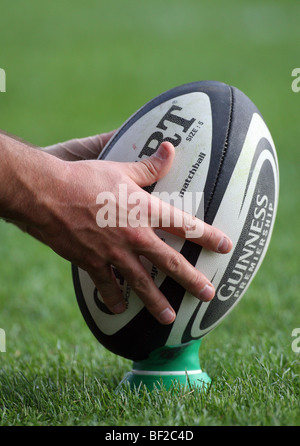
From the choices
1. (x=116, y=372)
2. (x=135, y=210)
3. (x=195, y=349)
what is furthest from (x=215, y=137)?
(x=116, y=372)

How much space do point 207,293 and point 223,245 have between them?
177 mm

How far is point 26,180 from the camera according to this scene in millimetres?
2033

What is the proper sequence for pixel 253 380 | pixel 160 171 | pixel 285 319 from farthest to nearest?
pixel 285 319 → pixel 253 380 → pixel 160 171

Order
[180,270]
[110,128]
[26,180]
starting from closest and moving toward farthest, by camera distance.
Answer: [26,180] < [180,270] < [110,128]

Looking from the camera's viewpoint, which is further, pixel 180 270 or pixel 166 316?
pixel 166 316

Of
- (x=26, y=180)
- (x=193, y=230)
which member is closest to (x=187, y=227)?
(x=193, y=230)

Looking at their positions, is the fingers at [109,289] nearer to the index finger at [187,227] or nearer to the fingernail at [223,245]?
the index finger at [187,227]

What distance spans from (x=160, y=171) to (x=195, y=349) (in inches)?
30.5

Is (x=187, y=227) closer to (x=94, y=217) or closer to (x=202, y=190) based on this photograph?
(x=202, y=190)

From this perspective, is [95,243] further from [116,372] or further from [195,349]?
[116,372]

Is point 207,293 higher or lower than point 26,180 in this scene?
lower

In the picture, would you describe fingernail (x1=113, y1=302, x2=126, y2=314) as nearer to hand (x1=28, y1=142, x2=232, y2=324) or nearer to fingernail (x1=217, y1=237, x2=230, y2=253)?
hand (x1=28, y1=142, x2=232, y2=324)

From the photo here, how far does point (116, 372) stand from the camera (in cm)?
291

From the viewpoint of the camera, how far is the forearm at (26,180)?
2.03 meters
